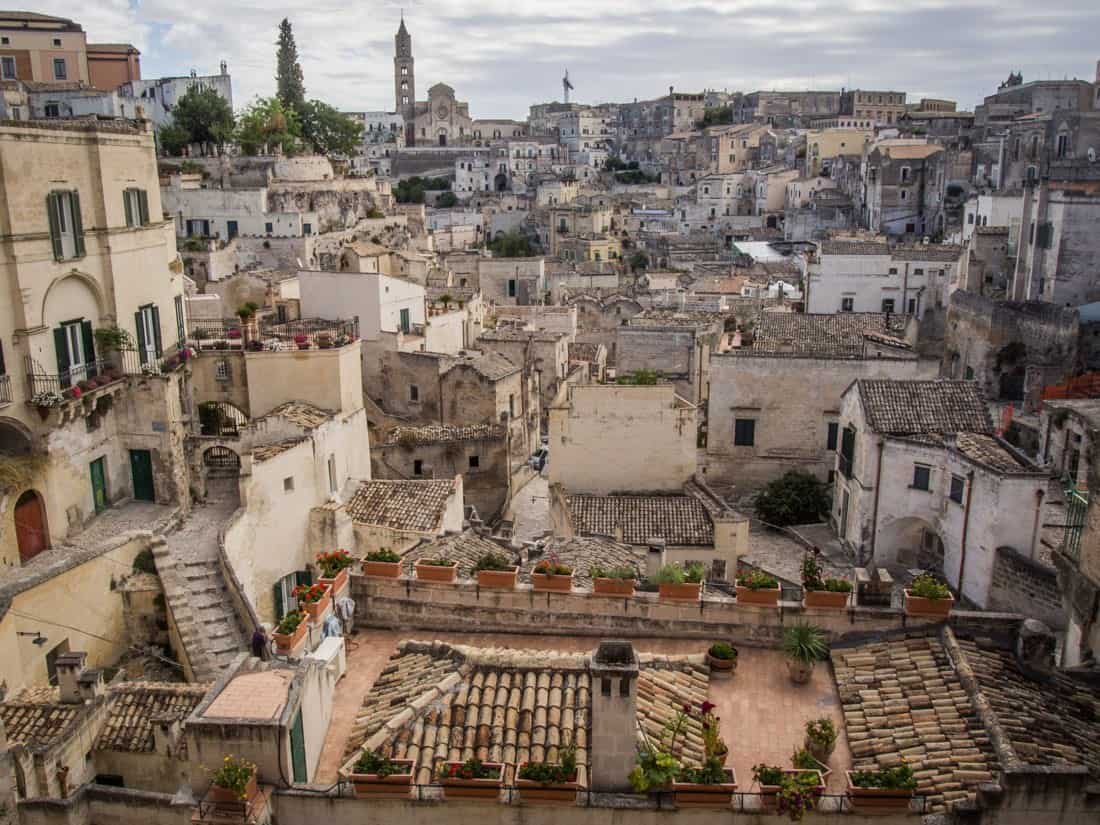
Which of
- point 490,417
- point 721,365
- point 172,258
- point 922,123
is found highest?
point 922,123

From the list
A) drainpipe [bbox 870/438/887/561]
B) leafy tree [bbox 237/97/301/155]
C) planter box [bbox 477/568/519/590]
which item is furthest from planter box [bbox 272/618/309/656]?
leafy tree [bbox 237/97/301/155]

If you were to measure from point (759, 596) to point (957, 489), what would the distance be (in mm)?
11285

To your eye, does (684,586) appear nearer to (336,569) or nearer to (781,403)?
(336,569)

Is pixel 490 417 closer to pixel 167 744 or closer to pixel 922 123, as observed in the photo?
pixel 167 744

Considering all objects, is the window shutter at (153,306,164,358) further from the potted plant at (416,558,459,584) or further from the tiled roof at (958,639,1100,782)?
the tiled roof at (958,639,1100,782)

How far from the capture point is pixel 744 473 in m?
30.9

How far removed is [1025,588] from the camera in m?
19.8

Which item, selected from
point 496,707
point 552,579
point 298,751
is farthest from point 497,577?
point 298,751

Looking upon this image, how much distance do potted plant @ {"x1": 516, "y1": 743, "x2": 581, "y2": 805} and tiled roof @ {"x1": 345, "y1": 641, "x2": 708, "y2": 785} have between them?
0.42m

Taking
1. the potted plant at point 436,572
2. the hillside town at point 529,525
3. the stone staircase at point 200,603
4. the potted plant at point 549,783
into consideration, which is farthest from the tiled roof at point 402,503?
the potted plant at point 549,783

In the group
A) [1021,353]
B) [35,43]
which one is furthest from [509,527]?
[35,43]

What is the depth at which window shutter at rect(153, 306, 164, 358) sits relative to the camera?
25.3 meters

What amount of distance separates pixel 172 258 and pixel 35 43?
46.5m

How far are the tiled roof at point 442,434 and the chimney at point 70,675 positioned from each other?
1626 cm
